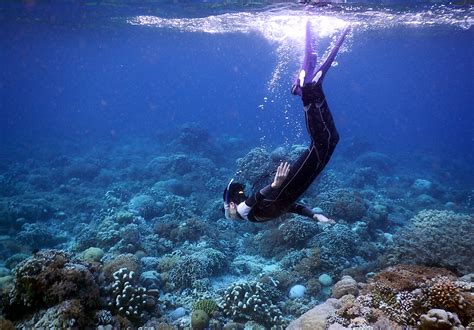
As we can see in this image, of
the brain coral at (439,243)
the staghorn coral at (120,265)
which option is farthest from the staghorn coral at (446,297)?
the staghorn coral at (120,265)

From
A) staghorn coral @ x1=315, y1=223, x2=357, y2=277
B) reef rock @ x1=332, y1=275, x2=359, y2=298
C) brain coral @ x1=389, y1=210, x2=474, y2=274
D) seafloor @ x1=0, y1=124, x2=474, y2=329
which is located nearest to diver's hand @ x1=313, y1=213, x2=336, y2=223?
seafloor @ x1=0, y1=124, x2=474, y2=329

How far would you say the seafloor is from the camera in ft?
21.1

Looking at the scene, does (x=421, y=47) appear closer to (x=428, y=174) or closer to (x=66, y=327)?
(x=428, y=174)

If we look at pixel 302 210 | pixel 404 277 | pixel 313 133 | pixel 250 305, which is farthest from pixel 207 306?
pixel 313 133

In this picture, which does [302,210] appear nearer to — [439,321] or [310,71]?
[310,71]

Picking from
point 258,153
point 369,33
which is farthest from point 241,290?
point 369,33

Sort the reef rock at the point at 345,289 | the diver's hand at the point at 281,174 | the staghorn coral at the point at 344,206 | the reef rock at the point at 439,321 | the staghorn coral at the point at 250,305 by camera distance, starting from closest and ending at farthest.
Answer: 1. the reef rock at the point at 439,321
2. the diver's hand at the point at 281,174
3. the reef rock at the point at 345,289
4. the staghorn coral at the point at 250,305
5. the staghorn coral at the point at 344,206

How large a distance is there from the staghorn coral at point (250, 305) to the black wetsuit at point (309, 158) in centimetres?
363

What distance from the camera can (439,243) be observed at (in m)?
8.82

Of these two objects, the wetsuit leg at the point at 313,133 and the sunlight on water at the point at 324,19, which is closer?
the wetsuit leg at the point at 313,133

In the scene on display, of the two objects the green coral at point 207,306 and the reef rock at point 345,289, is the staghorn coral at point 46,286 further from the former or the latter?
the reef rock at point 345,289

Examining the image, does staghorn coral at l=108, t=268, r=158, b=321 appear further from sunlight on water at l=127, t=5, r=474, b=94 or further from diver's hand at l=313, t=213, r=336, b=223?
sunlight on water at l=127, t=5, r=474, b=94

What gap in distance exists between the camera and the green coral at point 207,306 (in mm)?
8233

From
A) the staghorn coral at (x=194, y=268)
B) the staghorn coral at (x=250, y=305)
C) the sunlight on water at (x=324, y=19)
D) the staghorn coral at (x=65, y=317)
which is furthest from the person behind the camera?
the sunlight on water at (x=324, y=19)
